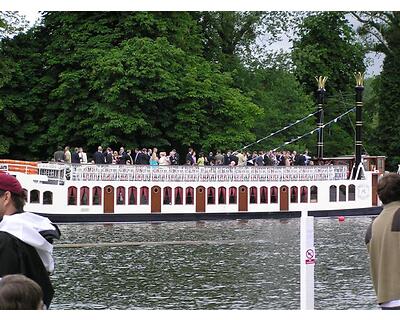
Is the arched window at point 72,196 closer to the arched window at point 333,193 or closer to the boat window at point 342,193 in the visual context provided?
the arched window at point 333,193

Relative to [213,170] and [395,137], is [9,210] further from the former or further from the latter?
[395,137]

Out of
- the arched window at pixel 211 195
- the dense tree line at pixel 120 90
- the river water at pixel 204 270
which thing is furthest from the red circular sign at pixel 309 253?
the dense tree line at pixel 120 90

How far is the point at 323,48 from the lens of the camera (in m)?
68.2

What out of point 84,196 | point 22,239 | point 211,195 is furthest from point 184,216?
point 22,239

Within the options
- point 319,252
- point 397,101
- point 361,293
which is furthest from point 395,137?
point 361,293

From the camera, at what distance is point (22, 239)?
754 cm

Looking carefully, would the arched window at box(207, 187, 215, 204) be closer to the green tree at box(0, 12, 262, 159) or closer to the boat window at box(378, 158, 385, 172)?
the green tree at box(0, 12, 262, 159)

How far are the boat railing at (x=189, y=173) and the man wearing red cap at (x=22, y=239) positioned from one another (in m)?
33.4

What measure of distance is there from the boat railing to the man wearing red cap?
33377 mm

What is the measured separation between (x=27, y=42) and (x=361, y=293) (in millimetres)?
38734

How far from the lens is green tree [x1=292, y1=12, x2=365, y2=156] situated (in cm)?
6626

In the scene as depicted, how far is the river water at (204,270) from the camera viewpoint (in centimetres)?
1855

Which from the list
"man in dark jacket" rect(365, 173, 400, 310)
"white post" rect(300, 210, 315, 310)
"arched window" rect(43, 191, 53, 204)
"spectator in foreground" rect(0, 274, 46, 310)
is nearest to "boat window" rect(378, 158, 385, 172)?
"arched window" rect(43, 191, 53, 204)

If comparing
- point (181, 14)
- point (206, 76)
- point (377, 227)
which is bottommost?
point (377, 227)
